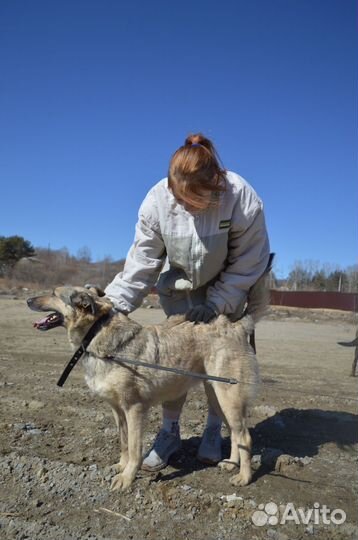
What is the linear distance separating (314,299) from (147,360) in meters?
40.9

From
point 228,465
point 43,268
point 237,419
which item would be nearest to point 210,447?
point 228,465

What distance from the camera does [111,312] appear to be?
170 inches

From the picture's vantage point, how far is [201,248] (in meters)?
4.11

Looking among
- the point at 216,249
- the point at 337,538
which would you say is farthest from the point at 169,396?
the point at 337,538

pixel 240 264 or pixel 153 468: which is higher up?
pixel 240 264

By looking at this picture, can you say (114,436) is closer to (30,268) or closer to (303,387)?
(303,387)

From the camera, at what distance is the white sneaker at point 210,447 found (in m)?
4.36

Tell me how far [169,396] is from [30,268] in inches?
2165

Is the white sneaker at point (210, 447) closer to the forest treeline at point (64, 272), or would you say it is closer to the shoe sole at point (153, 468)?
the shoe sole at point (153, 468)

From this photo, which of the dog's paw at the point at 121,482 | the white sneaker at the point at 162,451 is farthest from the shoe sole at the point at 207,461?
the dog's paw at the point at 121,482

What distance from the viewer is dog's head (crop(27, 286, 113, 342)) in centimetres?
416

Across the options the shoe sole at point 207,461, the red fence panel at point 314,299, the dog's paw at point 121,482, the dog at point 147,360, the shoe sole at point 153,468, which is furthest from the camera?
the red fence panel at point 314,299

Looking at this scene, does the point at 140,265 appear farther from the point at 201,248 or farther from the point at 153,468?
the point at 153,468

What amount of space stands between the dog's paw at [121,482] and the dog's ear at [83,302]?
1453 millimetres
